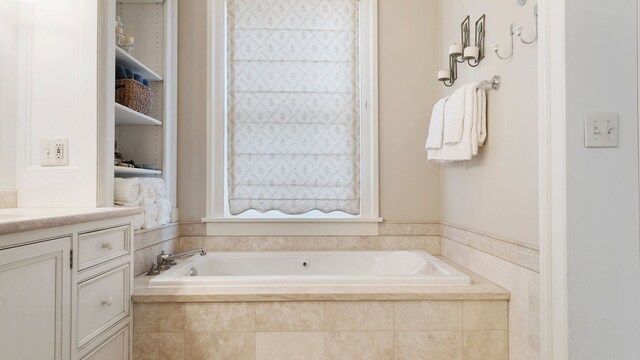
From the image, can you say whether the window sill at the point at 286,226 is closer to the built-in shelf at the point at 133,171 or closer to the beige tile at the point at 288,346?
the built-in shelf at the point at 133,171

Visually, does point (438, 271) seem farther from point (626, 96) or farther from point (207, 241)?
point (207, 241)

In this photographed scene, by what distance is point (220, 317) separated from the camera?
1.58m

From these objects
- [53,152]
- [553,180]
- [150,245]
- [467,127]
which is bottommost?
[150,245]

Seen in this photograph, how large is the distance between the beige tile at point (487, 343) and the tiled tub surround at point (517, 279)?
0.03 meters

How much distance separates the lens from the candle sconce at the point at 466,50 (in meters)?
1.86

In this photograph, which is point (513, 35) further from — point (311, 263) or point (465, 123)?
point (311, 263)

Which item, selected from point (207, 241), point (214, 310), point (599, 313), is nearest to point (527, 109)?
point (599, 313)

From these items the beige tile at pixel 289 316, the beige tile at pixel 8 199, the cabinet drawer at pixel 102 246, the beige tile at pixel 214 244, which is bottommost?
the beige tile at pixel 289 316

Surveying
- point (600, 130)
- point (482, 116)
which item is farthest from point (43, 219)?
point (482, 116)

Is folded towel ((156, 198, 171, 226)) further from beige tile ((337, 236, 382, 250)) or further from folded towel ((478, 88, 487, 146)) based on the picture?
folded towel ((478, 88, 487, 146))

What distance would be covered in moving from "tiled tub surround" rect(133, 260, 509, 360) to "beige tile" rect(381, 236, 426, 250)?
0.93 m

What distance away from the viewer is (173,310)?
1.58 m

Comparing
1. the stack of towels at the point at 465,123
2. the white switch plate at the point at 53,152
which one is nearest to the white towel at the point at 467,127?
the stack of towels at the point at 465,123

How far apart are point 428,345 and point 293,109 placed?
175 cm
